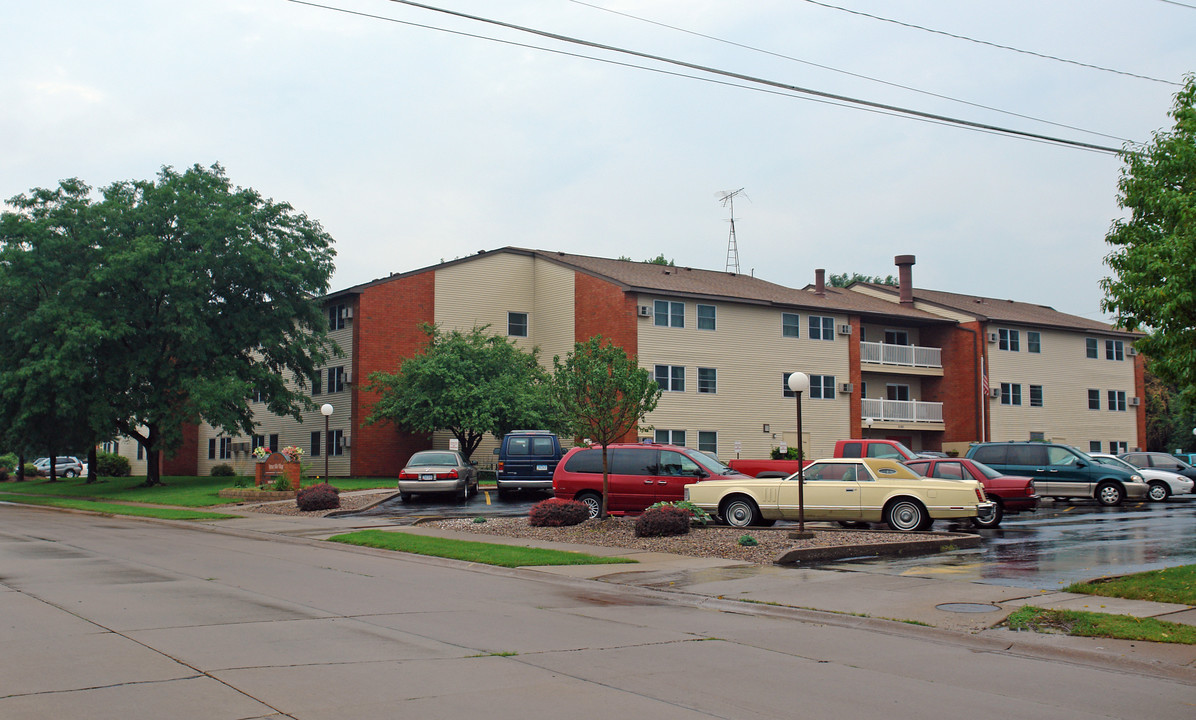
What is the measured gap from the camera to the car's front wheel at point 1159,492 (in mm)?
32219

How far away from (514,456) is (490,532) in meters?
9.08

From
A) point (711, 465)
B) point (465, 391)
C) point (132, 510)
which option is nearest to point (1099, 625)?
point (711, 465)

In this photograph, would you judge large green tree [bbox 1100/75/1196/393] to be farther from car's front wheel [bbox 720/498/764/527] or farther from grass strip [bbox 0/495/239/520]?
grass strip [bbox 0/495/239/520]

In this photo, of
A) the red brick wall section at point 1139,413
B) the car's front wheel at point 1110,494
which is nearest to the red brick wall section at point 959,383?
the red brick wall section at point 1139,413

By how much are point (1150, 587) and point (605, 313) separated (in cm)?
3176

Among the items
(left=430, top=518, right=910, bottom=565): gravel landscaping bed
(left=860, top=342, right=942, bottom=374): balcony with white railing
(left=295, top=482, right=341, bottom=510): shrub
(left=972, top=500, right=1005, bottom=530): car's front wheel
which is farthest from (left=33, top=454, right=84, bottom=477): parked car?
(left=972, top=500, right=1005, bottom=530): car's front wheel

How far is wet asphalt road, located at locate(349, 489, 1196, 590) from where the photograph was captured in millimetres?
14203

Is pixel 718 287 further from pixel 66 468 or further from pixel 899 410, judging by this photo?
pixel 66 468

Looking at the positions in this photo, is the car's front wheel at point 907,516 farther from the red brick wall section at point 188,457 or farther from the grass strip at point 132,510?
the red brick wall section at point 188,457

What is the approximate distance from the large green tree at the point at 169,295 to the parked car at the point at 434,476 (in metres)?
12.3

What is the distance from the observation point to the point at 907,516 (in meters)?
19.8

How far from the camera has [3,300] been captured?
40250 millimetres

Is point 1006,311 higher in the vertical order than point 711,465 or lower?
higher

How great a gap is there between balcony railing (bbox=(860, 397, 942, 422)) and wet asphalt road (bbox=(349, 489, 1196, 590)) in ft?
62.8
